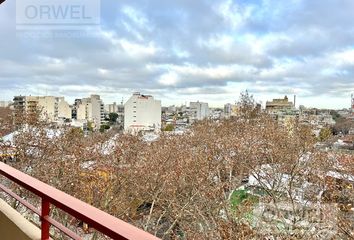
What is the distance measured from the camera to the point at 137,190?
7.51 metres

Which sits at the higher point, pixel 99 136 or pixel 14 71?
pixel 14 71

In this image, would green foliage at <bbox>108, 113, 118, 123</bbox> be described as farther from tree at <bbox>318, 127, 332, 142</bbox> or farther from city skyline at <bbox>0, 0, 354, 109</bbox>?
tree at <bbox>318, 127, 332, 142</bbox>

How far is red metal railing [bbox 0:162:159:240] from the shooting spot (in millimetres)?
799

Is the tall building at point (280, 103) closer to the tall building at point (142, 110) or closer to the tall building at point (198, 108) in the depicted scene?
the tall building at point (198, 108)

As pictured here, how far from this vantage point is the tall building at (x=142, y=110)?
14.4 metres

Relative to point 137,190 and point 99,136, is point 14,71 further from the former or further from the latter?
point 137,190

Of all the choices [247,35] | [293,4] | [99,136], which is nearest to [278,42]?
[247,35]

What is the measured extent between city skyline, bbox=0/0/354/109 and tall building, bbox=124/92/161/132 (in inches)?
33.5

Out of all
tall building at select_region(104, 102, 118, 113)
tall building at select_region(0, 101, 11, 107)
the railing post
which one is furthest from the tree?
tall building at select_region(104, 102, 118, 113)

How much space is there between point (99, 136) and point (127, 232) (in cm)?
771

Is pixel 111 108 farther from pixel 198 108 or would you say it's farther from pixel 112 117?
pixel 198 108

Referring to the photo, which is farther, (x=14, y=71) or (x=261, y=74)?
(x=261, y=74)

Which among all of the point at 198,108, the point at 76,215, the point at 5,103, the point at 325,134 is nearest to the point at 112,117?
the point at 198,108

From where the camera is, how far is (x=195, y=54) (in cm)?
1486
